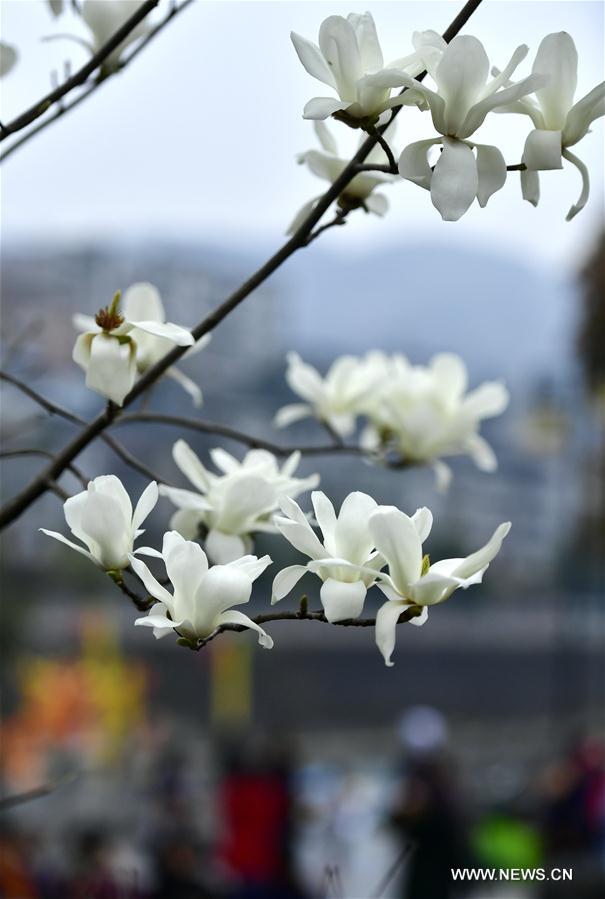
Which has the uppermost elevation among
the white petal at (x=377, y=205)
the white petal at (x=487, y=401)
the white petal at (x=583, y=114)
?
the white petal at (x=583, y=114)

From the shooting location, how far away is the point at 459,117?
0.52m

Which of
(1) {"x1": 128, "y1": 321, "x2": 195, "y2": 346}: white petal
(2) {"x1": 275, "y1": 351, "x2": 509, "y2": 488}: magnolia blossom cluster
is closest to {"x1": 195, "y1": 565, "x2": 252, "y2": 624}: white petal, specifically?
(1) {"x1": 128, "y1": 321, "x2": 195, "y2": 346}: white petal

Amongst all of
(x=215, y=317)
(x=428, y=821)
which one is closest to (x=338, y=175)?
(x=215, y=317)

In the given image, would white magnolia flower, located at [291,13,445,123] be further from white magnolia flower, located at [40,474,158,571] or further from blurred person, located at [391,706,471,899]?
blurred person, located at [391,706,471,899]

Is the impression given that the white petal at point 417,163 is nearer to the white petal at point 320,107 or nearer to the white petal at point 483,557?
the white petal at point 320,107

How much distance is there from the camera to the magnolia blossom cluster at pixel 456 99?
1.65ft

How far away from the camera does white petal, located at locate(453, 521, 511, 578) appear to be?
19.3 inches

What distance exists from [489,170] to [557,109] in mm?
54

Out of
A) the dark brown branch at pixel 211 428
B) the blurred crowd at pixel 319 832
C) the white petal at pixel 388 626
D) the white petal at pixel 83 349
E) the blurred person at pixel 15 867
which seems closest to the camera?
the white petal at pixel 388 626

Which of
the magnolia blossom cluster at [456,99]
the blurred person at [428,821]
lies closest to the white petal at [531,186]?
the magnolia blossom cluster at [456,99]

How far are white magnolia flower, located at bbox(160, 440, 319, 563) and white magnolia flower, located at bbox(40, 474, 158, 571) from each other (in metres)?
0.09

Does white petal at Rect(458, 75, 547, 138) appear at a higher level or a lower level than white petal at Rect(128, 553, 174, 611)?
higher

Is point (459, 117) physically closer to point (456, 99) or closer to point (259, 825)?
point (456, 99)

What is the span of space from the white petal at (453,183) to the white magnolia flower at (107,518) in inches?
7.3
